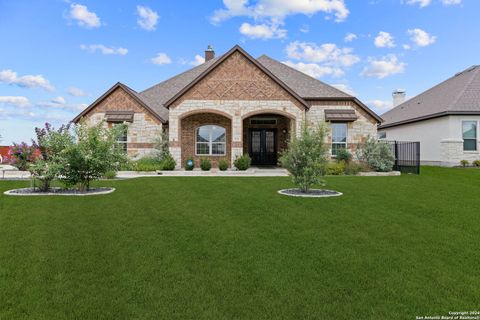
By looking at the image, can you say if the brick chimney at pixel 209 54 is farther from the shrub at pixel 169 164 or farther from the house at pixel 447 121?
the house at pixel 447 121

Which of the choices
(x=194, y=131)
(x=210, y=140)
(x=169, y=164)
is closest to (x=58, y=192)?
(x=169, y=164)

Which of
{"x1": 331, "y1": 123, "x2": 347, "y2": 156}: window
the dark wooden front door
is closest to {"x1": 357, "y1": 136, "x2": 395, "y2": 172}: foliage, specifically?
{"x1": 331, "y1": 123, "x2": 347, "y2": 156}: window

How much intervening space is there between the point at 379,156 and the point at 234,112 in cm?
924

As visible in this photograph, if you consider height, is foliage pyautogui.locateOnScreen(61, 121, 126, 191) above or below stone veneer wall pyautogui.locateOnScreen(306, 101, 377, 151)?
below

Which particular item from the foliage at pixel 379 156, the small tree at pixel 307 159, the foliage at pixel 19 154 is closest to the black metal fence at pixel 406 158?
the foliage at pixel 379 156

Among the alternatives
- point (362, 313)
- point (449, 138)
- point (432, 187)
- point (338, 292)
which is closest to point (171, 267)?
point (338, 292)

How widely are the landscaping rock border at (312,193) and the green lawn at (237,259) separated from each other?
1.20 meters

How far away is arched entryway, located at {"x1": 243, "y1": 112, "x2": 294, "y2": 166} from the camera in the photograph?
993 inches

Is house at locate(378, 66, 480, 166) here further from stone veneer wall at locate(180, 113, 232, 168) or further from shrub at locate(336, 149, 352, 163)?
stone veneer wall at locate(180, 113, 232, 168)

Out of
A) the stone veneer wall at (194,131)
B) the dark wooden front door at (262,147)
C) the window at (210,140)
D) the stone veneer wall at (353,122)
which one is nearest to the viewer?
the stone veneer wall at (194,131)

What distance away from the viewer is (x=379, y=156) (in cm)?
2066

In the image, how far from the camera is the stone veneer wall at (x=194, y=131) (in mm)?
23234

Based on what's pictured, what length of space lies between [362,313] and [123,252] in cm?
387

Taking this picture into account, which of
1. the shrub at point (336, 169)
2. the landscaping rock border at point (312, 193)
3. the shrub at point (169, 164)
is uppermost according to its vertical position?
the shrub at point (169, 164)
